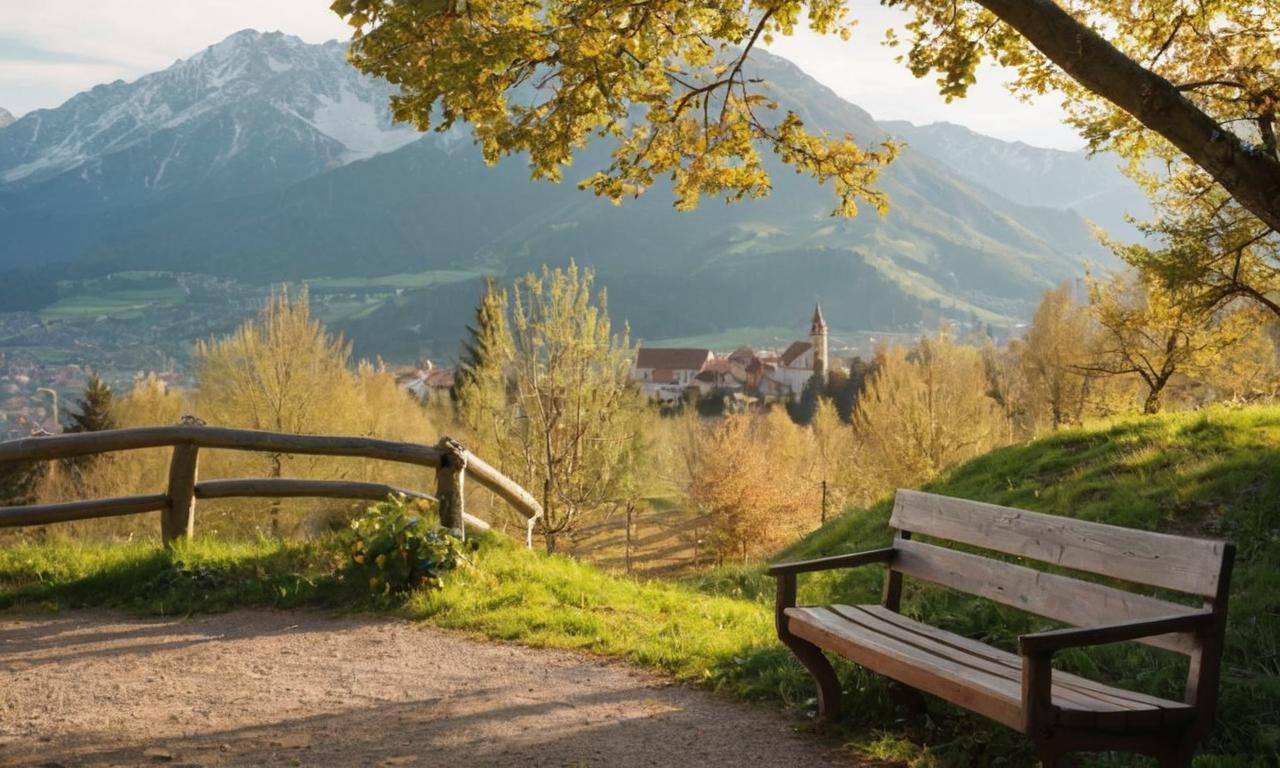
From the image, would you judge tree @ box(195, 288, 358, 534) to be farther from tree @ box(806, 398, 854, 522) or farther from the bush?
the bush

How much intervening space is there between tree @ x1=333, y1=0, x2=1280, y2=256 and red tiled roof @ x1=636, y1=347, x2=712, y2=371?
4761 inches

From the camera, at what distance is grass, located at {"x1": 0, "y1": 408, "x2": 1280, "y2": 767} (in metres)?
4.61

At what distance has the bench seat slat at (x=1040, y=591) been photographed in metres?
3.75

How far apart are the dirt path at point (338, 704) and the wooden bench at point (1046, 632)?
0.61 meters

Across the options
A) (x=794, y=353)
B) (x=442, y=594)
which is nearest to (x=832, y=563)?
(x=442, y=594)

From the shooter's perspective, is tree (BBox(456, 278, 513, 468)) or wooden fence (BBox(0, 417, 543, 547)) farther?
tree (BBox(456, 278, 513, 468))

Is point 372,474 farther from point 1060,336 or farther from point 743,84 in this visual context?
point 743,84

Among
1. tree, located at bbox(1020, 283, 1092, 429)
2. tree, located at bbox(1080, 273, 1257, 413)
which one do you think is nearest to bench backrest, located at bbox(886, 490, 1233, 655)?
tree, located at bbox(1080, 273, 1257, 413)

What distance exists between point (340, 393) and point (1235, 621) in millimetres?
29037

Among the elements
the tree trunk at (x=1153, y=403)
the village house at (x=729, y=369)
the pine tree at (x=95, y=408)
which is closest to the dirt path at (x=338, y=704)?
the tree trunk at (x=1153, y=403)

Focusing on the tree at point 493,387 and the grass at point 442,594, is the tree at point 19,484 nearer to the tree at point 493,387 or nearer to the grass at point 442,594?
the tree at point 493,387

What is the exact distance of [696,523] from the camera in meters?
40.8

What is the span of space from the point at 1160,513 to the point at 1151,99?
3.82 meters

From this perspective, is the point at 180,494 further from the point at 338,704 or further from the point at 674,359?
the point at 674,359
